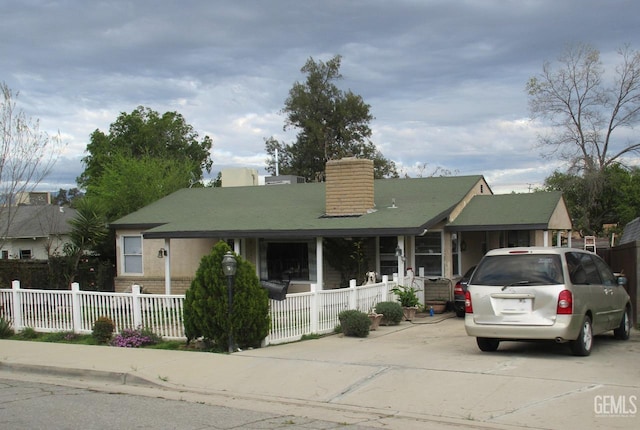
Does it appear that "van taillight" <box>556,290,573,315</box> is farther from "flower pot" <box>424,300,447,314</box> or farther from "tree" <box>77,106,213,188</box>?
"tree" <box>77,106,213,188</box>

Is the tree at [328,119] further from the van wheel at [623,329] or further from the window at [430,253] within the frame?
the van wheel at [623,329]

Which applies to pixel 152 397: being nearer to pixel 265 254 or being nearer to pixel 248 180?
pixel 265 254

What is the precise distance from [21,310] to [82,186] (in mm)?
40712

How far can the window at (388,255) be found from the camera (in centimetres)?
2073

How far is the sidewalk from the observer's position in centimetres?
770

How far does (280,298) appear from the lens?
42.2 feet

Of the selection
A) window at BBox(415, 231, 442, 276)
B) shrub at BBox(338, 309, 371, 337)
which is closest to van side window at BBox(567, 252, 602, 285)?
shrub at BBox(338, 309, 371, 337)

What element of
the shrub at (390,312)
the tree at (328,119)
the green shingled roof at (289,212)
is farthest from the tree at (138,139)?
the shrub at (390,312)

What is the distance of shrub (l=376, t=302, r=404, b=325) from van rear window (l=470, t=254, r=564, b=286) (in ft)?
16.0

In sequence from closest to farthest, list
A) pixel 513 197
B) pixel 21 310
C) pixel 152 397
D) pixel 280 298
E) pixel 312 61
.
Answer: pixel 152 397 → pixel 280 298 → pixel 21 310 → pixel 513 197 → pixel 312 61

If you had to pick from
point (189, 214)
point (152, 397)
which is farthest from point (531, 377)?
point (189, 214)

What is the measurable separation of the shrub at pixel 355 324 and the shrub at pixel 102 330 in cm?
478

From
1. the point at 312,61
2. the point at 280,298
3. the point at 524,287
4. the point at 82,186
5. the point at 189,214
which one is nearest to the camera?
the point at 524,287

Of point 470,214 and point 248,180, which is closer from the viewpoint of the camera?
point 470,214
